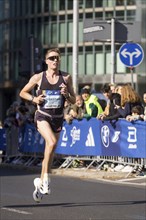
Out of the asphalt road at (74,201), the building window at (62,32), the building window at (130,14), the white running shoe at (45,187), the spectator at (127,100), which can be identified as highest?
the building window at (130,14)

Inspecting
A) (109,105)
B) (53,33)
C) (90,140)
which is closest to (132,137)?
(109,105)

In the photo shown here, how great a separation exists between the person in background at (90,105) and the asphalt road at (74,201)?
2.01 meters

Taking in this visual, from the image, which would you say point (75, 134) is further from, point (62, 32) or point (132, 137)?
point (62, 32)

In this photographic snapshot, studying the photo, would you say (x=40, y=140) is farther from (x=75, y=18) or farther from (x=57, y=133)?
(x=57, y=133)

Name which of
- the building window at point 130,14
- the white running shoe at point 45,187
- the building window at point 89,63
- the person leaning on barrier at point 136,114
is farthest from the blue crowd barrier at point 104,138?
the building window at point 89,63

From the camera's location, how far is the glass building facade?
219 ft

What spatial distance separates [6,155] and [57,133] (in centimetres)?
1524

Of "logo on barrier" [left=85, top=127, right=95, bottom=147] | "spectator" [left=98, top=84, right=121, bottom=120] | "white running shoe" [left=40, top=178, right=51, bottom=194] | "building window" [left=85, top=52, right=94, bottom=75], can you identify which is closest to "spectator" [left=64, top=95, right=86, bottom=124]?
"logo on barrier" [left=85, top=127, right=95, bottom=147]

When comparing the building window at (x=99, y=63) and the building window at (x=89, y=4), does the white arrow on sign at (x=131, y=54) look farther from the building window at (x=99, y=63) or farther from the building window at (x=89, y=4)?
the building window at (x=89, y=4)

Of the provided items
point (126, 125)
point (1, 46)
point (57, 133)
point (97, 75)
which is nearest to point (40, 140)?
point (126, 125)

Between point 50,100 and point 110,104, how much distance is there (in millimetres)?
9407

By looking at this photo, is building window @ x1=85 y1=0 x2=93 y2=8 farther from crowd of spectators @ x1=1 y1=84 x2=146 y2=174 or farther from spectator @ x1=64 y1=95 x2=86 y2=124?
spectator @ x1=64 y1=95 x2=86 y2=124

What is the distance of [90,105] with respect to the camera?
1788 cm

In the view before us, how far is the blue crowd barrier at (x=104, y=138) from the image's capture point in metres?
16.9
